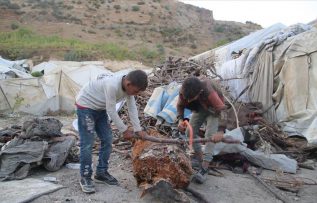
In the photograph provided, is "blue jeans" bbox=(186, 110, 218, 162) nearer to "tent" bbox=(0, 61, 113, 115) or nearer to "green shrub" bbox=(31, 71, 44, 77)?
"tent" bbox=(0, 61, 113, 115)

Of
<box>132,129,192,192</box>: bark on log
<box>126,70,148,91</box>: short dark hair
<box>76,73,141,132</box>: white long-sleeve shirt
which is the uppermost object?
<box>126,70,148,91</box>: short dark hair

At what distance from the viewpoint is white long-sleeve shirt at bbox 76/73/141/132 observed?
4387 millimetres

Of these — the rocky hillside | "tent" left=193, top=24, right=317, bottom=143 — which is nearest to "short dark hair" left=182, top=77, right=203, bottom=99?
"tent" left=193, top=24, right=317, bottom=143

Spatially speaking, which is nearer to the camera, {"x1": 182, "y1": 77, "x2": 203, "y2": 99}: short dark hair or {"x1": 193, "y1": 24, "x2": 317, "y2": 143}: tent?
{"x1": 182, "y1": 77, "x2": 203, "y2": 99}: short dark hair

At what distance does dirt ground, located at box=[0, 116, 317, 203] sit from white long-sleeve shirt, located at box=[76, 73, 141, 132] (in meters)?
0.78

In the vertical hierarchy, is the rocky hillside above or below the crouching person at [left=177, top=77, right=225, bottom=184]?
above

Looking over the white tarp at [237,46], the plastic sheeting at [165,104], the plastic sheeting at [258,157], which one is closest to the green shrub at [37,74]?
the white tarp at [237,46]

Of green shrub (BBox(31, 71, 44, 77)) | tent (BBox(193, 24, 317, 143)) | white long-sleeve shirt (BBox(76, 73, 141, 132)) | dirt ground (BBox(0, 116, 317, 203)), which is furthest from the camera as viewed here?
green shrub (BBox(31, 71, 44, 77))

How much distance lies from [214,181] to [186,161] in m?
0.76

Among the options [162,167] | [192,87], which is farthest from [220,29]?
[162,167]

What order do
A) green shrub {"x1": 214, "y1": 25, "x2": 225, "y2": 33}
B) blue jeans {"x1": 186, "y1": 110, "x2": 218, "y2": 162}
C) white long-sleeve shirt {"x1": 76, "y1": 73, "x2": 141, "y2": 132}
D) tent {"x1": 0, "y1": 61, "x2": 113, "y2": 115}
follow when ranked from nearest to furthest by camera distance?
white long-sleeve shirt {"x1": 76, "y1": 73, "x2": 141, "y2": 132}
blue jeans {"x1": 186, "y1": 110, "x2": 218, "y2": 162}
tent {"x1": 0, "y1": 61, "x2": 113, "y2": 115}
green shrub {"x1": 214, "y1": 25, "x2": 225, "y2": 33}

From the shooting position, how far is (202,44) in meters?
38.8

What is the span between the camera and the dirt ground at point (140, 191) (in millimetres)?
4535

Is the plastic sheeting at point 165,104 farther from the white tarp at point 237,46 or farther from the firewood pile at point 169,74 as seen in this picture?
the white tarp at point 237,46
